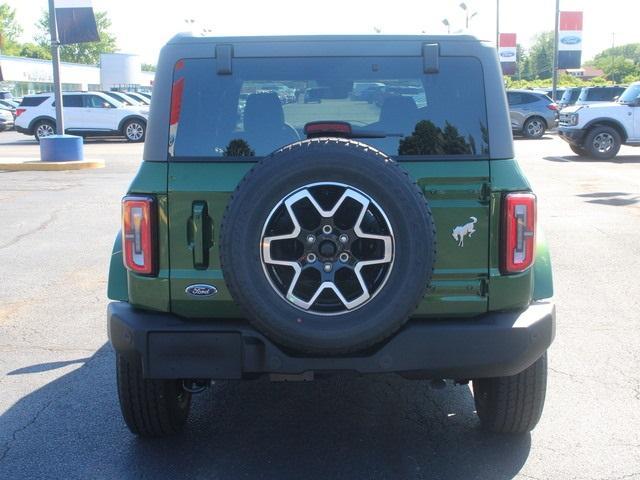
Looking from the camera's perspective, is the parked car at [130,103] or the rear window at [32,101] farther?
the parked car at [130,103]

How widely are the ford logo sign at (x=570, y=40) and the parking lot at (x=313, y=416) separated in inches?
1341

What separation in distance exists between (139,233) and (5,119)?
35908 mm

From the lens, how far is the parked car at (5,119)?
120 feet

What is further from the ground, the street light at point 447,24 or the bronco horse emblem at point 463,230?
the street light at point 447,24

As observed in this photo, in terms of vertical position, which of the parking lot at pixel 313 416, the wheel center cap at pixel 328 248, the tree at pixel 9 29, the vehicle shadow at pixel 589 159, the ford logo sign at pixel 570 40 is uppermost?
the tree at pixel 9 29

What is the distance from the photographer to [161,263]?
3.68m

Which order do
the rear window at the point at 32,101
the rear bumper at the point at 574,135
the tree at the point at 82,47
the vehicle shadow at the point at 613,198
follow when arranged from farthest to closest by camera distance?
1. the tree at the point at 82,47
2. the rear window at the point at 32,101
3. the rear bumper at the point at 574,135
4. the vehicle shadow at the point at 613,198

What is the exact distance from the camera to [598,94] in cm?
2664

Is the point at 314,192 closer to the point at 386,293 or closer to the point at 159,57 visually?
the point at 386,293

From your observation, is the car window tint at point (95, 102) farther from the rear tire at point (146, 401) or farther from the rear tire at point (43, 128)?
the rear tire at point (146, 401)

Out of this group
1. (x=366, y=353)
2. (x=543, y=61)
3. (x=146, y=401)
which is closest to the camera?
(x=366, y=353)

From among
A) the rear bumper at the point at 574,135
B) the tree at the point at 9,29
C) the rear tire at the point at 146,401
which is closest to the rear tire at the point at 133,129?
the rear bumper at the point at 574,135

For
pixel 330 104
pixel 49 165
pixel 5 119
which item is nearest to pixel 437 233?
pixel 330 104

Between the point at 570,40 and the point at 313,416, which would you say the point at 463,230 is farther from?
the point at 570,40
